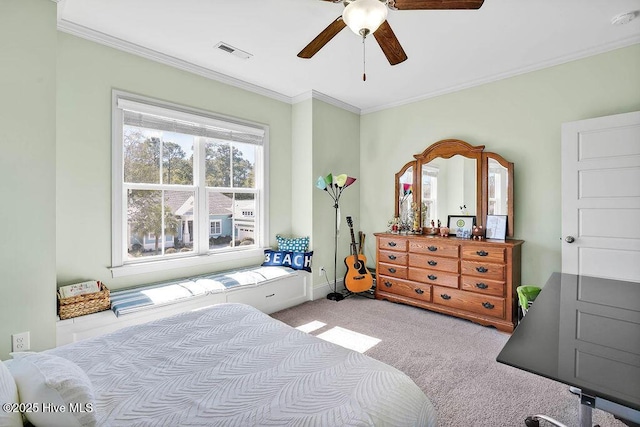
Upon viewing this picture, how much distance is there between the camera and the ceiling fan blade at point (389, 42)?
5.95ft

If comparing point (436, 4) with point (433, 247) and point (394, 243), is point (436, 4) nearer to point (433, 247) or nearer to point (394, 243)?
point (433, 247)

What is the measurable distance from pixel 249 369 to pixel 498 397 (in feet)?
5.67

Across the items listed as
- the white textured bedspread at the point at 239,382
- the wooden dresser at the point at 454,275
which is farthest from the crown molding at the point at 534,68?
the white textured bedspread at the point at 239,382

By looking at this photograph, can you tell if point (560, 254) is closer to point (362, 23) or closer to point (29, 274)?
point (362, 23)

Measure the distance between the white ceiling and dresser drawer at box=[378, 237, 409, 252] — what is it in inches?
75.6

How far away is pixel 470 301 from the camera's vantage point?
3.17m

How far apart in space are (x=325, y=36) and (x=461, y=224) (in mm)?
2703

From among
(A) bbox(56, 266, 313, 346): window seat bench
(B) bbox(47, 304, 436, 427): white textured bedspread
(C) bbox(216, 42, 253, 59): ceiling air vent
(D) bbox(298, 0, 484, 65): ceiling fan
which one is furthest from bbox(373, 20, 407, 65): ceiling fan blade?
(A) bbox(56, 266, 313, 346): window seat bench

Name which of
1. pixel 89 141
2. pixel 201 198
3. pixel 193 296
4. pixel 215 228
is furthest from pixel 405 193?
pixel 89 141

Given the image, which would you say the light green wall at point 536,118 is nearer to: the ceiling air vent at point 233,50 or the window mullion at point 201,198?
the ceiling air vent at point 233,50

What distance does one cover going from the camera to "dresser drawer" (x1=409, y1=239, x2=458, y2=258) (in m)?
3.29

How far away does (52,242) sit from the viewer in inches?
81.3

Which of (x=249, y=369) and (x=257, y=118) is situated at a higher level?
(x=257, y=118)

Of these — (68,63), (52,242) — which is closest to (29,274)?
(52,242)
